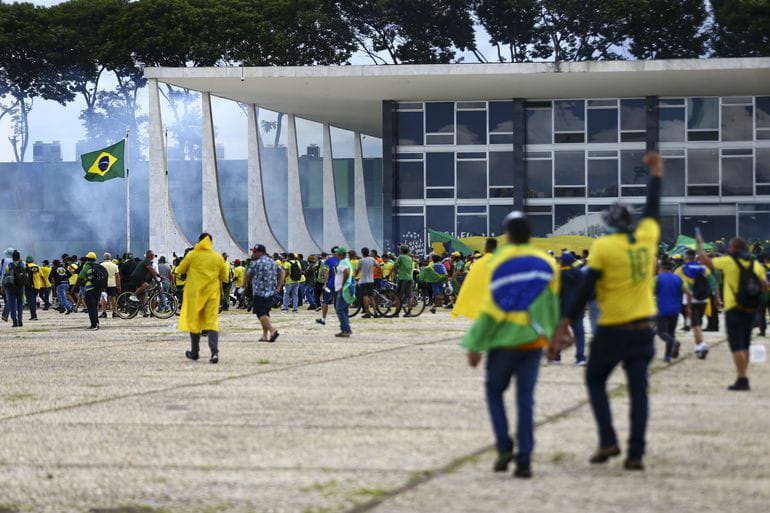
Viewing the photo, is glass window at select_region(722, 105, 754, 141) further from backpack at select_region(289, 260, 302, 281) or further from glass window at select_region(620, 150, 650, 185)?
backpack at select_region(289, 260, 302, 281)

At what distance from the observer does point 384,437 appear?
9305mm

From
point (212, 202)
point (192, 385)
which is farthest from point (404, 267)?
point (212, 202)

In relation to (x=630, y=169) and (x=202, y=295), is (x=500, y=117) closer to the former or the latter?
(x=630, y=169)

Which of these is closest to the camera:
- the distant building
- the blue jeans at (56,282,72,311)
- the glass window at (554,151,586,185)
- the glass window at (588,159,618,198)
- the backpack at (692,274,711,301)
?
the backpack at (692,274,711,301)

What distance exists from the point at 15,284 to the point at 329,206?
3190 centimetres

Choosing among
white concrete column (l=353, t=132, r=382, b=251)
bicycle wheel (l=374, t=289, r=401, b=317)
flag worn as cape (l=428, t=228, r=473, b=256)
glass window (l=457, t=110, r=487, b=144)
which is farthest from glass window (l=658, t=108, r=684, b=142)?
bicycle wheel (l=374, t=289, r=401, b=317)

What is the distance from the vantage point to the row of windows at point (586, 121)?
48.8m

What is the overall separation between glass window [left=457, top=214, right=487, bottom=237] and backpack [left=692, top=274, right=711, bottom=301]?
30.2m

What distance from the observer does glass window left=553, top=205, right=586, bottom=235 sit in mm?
48219

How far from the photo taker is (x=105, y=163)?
43.0 m

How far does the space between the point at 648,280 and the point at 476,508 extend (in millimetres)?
2222

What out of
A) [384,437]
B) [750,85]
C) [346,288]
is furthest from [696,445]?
[750,85]

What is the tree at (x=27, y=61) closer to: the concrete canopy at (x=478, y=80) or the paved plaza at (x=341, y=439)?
the concrete canopy at (x=478, y=80)

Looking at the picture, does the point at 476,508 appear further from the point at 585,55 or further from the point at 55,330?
the point at 585,55
